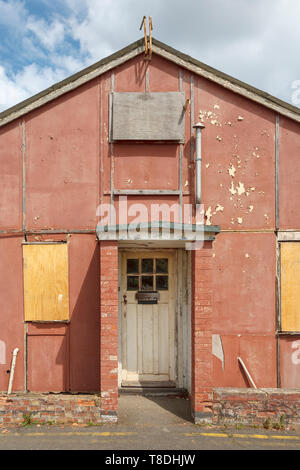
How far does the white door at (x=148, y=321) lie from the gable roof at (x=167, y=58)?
10.2 feet

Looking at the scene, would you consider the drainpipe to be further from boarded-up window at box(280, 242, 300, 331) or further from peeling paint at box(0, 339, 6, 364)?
peeling paint at box(0, 339, 6, 364)

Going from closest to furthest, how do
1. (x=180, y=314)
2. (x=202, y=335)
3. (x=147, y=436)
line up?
(x=147, y=436) < (x=202, y=335) < (x=180, y=314)

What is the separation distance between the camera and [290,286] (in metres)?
6.37

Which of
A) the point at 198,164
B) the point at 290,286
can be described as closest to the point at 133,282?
the point at 198,164

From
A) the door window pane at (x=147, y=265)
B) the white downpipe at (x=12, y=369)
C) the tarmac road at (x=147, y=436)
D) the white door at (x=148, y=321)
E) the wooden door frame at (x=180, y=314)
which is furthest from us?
the door window pane at (x=147, y=265)

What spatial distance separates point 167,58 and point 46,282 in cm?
443

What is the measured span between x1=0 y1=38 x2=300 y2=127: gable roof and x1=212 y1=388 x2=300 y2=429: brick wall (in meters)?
4.52

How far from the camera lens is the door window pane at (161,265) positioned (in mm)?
6957

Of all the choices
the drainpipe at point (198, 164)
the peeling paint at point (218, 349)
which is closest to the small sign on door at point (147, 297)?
the peeling paint at point (218, 349)

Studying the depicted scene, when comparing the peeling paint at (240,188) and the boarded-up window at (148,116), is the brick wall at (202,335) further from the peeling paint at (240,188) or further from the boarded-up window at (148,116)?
the boarded-up window at (148,116)

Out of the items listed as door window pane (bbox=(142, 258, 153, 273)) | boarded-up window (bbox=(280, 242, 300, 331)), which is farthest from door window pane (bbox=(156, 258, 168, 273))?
boarded-up window (bbox=(280, 242, 300, 331))

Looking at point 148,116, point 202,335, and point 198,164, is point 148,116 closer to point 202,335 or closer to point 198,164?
point 198,164

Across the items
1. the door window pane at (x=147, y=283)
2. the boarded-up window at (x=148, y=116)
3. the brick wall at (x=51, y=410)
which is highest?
the boarded-up window at (x=148, y=116)

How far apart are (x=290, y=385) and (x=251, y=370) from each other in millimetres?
702
